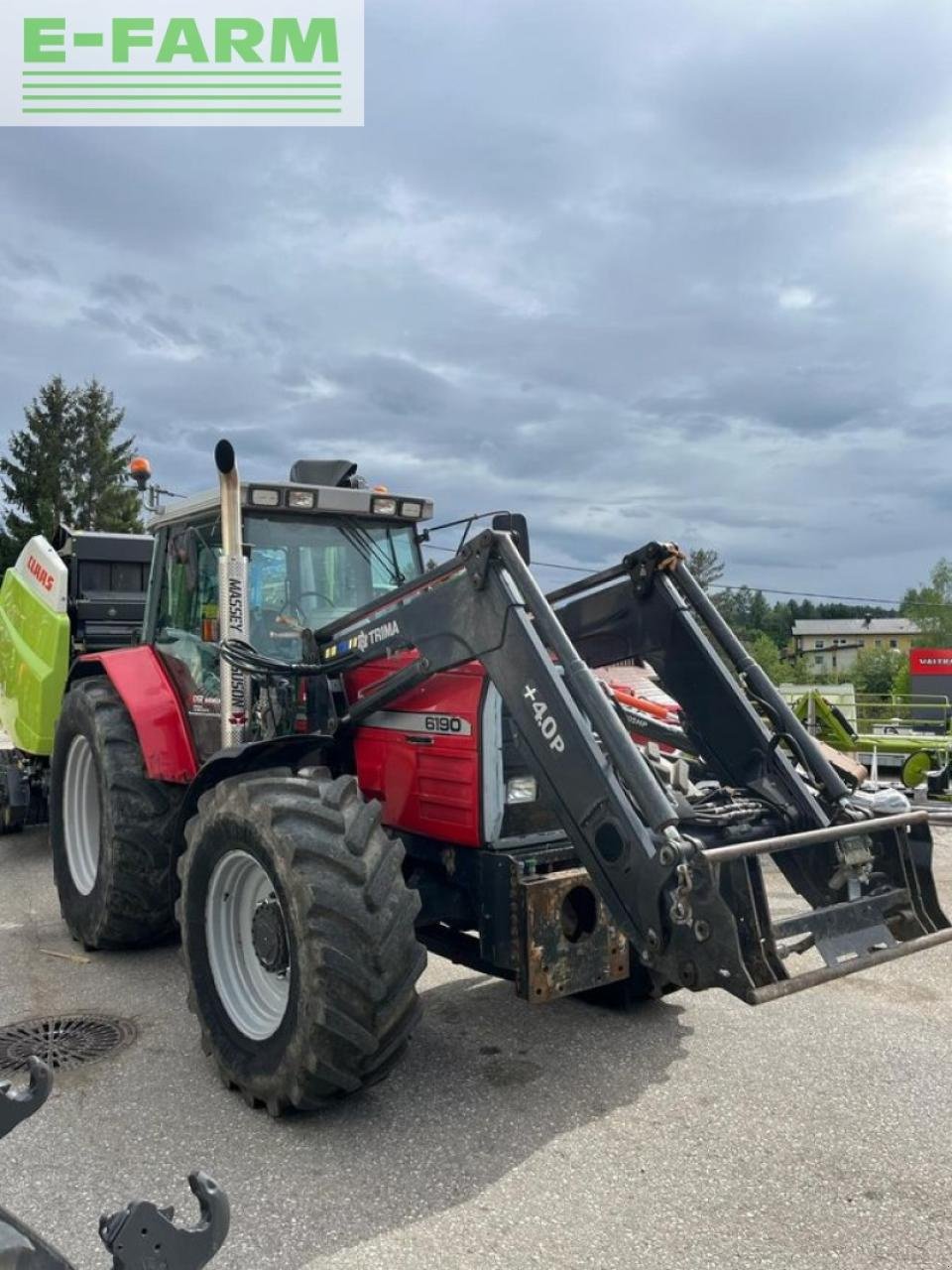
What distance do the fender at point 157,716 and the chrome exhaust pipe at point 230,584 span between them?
673 millimetres

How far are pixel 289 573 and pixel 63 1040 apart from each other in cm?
239

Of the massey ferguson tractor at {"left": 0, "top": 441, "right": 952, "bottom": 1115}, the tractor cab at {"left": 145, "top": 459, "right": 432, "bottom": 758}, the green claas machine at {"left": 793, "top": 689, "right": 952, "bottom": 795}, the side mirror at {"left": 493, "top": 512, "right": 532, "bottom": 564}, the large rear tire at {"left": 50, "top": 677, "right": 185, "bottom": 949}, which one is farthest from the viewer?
the green claas machine at {"left": 793, "top": 689, "right": 952, "bottom": 795}

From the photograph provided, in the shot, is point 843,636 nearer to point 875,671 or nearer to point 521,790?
point 875,671

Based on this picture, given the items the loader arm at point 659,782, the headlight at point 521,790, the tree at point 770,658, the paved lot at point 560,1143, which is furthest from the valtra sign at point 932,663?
the tree at point 770,658

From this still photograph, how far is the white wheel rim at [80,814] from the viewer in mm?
6418

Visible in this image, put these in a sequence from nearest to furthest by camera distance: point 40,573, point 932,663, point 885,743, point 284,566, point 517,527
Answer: point 517,527, point 284,566, point 40,573, point 885,743, point 932,663

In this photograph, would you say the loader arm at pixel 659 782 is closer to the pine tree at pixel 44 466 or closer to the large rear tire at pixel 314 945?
the large rear tire at pixel 314 945

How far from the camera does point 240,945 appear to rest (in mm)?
4379

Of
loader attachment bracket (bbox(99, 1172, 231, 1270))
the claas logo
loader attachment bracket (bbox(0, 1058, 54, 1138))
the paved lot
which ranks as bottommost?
the paved lot

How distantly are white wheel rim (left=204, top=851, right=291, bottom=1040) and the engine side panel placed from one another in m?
0.67

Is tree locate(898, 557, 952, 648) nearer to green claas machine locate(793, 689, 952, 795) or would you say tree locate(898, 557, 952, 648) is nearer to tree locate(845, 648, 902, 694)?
tree locate(845, 648, 902, 694)

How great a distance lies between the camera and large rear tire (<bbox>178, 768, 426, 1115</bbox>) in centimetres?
362

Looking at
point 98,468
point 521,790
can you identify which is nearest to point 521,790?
point 521,790

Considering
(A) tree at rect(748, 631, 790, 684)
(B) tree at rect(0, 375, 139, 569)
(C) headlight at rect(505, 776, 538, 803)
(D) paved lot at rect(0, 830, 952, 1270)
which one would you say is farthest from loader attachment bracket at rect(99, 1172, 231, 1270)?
(A) tree at rect(748, 631, 790, 684)
